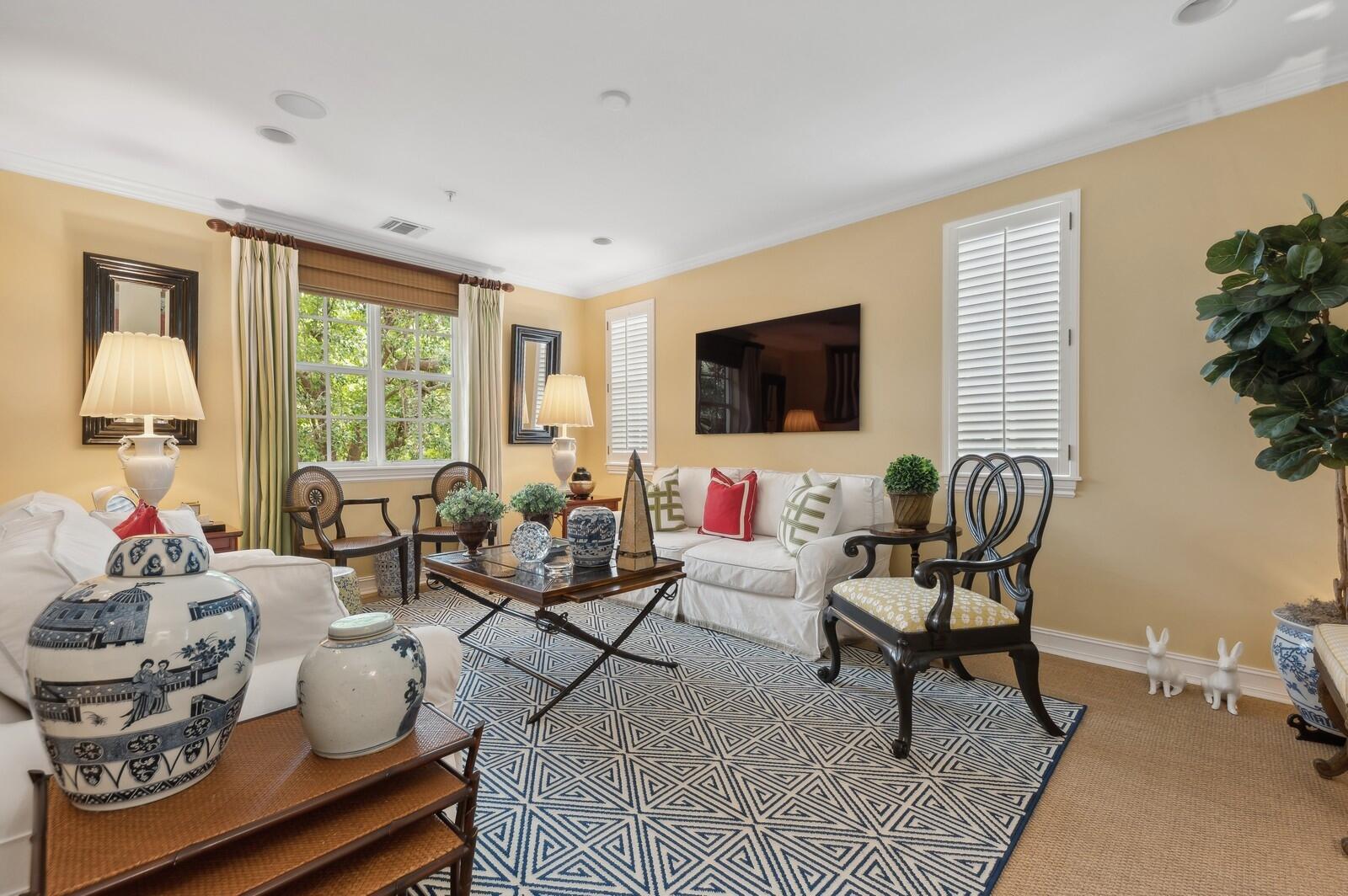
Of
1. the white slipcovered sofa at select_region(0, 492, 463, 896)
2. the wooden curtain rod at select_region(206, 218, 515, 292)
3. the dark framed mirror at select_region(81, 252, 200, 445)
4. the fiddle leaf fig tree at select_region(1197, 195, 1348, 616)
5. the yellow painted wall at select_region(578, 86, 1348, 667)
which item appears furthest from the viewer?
the wooden curtain rod at select_region(206, 218, 515, 292)

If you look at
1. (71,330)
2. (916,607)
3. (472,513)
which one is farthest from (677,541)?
(71,330)

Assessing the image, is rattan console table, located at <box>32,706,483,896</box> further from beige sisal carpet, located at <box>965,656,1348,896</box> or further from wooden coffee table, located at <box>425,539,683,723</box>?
beige sisal carpet, located at <box>965,656,1348,896</box>

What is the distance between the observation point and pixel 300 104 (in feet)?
8.98

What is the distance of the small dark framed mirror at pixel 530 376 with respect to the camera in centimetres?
543

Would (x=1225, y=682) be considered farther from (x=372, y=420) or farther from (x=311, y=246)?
(x=311, y=246)

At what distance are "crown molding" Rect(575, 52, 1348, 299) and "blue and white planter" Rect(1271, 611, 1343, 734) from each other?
2211mm

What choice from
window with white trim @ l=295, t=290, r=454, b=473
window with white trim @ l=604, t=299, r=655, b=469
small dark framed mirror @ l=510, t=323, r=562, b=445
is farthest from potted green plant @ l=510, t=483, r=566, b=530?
small dark framed mirror @ l=510, t=323, r=562, b=445

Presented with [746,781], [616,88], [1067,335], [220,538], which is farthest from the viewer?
[220,538]

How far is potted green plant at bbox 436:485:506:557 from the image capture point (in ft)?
9.82

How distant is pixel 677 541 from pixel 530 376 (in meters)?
2.47

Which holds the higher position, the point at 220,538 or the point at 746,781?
the point at 220,538

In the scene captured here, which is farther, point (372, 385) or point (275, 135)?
point (372, 385)

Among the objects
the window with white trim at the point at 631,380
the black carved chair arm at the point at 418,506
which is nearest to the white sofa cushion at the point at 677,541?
the window with white trim at the point at 631,380

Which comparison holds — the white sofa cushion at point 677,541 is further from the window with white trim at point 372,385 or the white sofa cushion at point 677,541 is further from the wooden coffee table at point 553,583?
the window with white trim at point 372,385
